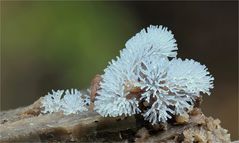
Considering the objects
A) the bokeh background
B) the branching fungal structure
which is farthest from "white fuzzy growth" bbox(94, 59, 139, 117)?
the bokeh background

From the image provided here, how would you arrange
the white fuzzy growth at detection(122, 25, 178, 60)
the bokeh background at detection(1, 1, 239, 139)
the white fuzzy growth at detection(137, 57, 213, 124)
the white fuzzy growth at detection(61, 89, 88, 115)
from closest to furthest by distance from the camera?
the white fuzzy growth at detection(137, 57, 213, 124)
the white fuzzy growth at detection(122, 25, 178, 60)
the white fuzzy growth at detection(61, 89, 88, 115)
the bokeh background at detection(1, 1, 239, 139)

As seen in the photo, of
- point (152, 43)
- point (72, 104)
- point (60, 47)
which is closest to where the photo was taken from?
point (152, 43)

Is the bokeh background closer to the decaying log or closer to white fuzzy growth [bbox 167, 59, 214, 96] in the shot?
the decaying log

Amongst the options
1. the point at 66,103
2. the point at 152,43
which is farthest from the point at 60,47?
the point at 152,43

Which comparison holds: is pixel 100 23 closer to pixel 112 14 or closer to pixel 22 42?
pixel 112 14

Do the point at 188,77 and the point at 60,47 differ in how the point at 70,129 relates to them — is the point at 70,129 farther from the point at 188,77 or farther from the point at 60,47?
the point at 60,47

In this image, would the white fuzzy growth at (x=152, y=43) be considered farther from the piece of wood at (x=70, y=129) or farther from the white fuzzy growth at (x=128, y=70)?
the piece of wood at (x=70, y=129)
